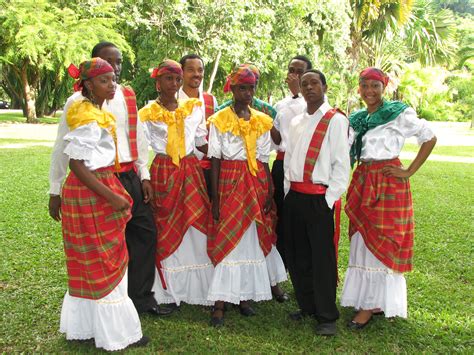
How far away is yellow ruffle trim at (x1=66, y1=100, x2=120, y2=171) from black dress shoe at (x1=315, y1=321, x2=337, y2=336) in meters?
2.20

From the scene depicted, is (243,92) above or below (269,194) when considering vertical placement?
above

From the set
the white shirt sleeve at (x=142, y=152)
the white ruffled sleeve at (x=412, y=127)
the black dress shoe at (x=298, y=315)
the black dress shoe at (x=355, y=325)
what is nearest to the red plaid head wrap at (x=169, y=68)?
the white shirt sleeve at (x=142, y=152)

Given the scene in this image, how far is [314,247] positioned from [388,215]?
25.0 inches

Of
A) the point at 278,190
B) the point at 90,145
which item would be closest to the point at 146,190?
the point at 90,145

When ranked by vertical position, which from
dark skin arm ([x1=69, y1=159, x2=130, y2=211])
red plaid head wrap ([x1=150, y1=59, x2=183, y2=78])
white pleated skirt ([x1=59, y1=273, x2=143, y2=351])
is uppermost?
red plaid head wrap ([x1=150, y1=59, x2=183, y2=78])

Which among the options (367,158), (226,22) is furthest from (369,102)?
(226,22)

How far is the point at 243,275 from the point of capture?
4180 millimetres

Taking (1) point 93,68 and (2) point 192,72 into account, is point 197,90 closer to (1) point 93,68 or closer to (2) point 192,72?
(2) point 192,72

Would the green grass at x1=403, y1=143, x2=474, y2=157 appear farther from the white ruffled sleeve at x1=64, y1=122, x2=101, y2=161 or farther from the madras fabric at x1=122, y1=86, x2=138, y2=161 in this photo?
the white ruffled sleeve at x1=64, y1=122, x2=101, y2=161

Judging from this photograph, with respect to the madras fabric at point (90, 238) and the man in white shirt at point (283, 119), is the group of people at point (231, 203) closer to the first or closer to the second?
the madras fabric at point (90, 238)

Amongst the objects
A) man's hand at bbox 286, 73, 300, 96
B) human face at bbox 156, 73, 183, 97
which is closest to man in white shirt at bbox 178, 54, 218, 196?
human face at bbox 156, 73, 183, 97

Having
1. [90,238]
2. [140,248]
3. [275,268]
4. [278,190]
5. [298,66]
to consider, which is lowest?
[275,268]

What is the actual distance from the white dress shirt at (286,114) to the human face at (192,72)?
0.84 metres

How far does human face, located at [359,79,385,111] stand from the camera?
3.89 m
